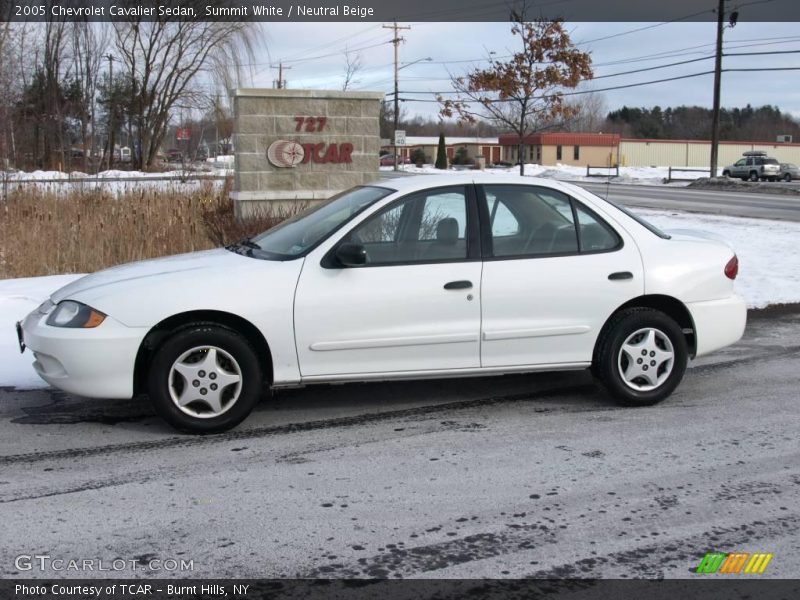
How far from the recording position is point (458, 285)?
215 inches

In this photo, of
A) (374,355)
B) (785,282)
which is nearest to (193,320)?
(374,355)

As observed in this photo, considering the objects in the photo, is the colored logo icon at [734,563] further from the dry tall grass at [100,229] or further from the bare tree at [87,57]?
the bare tree at [87,57]

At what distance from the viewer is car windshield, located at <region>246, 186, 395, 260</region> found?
5527 mm

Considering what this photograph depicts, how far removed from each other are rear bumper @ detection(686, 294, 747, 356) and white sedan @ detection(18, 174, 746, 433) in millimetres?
12

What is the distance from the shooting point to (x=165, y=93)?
147ft

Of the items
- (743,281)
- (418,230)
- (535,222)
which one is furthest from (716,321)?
(743,281)

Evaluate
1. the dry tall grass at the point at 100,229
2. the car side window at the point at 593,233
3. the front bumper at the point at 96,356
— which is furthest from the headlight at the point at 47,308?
the dry tall grass at the point at 100,229

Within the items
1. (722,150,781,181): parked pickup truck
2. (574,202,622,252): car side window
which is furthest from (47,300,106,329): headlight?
(722,150,781,181): parked pickup truck

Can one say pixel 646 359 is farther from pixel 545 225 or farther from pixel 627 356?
pixel 545 225

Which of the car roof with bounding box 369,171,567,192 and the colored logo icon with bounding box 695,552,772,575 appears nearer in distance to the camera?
the colored logo icon with bounding box 695,552,772,575

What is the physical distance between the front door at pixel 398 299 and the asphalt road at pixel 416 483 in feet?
1.47

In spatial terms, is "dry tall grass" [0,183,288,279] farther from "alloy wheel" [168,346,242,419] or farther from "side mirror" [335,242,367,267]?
"alloy wheel" [168,346,242,419]

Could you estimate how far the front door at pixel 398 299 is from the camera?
17.3 feet

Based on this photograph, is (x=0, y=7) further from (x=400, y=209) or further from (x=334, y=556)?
(x=334, y=556)
